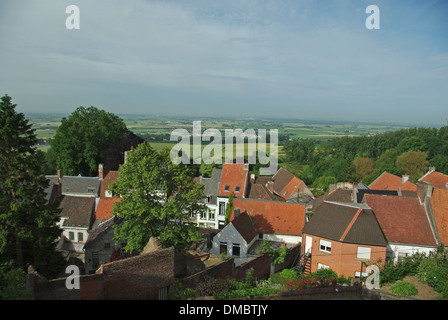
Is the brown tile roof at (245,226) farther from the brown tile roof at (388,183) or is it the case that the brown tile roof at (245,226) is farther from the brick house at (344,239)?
the brown tile roof at (388,183)

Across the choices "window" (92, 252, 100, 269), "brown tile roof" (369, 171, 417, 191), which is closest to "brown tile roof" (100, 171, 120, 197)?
"window" (92, 252, 100, 269)

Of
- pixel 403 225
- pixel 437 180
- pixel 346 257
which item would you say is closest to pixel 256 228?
pixel 346 257

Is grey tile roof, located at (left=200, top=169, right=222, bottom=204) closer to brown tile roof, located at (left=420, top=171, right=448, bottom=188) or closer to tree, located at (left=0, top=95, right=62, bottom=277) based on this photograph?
tree, located at (left=0, top=95, right=62, bottom=277)

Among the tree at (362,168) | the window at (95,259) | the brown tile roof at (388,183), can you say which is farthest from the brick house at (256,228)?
the tree at (362,168)

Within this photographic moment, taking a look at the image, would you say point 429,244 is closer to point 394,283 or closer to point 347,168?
point 394,283

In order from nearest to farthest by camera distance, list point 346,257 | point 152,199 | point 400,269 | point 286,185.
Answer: point 400,269
point 152,199
point 346,257
point 286,185

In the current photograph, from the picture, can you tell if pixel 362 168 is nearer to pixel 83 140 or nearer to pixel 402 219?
pixel 402 219
